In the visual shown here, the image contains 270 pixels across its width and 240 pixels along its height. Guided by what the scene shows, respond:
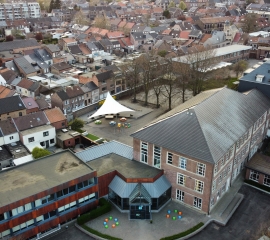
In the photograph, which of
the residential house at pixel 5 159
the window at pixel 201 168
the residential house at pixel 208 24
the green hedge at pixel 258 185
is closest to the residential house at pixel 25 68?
the residential house at pixel 5 159

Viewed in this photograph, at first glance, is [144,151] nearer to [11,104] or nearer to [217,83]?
[11,104]

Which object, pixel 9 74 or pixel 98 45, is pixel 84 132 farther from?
pixel 98 45

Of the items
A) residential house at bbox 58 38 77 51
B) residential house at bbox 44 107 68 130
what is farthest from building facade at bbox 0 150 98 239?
residential house at bbox 58 38 77 51

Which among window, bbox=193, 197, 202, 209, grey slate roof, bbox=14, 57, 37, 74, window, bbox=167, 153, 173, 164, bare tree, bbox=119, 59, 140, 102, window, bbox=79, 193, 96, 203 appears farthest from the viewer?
grey slate roof, bbox=14, 57, 37, 74

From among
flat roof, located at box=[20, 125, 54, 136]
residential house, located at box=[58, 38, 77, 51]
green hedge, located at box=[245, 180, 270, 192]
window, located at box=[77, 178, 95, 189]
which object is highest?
residential house, located at box=[58, 38, 77, 51]

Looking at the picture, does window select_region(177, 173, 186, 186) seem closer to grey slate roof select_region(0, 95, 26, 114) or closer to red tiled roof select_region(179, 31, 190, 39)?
grey slate roof select_region(0, 95, 26, 114)

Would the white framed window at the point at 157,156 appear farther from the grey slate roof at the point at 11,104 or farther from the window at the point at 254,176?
the grey slate roof at the point at 11,104

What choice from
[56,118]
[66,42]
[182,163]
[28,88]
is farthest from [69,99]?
[66,42]
